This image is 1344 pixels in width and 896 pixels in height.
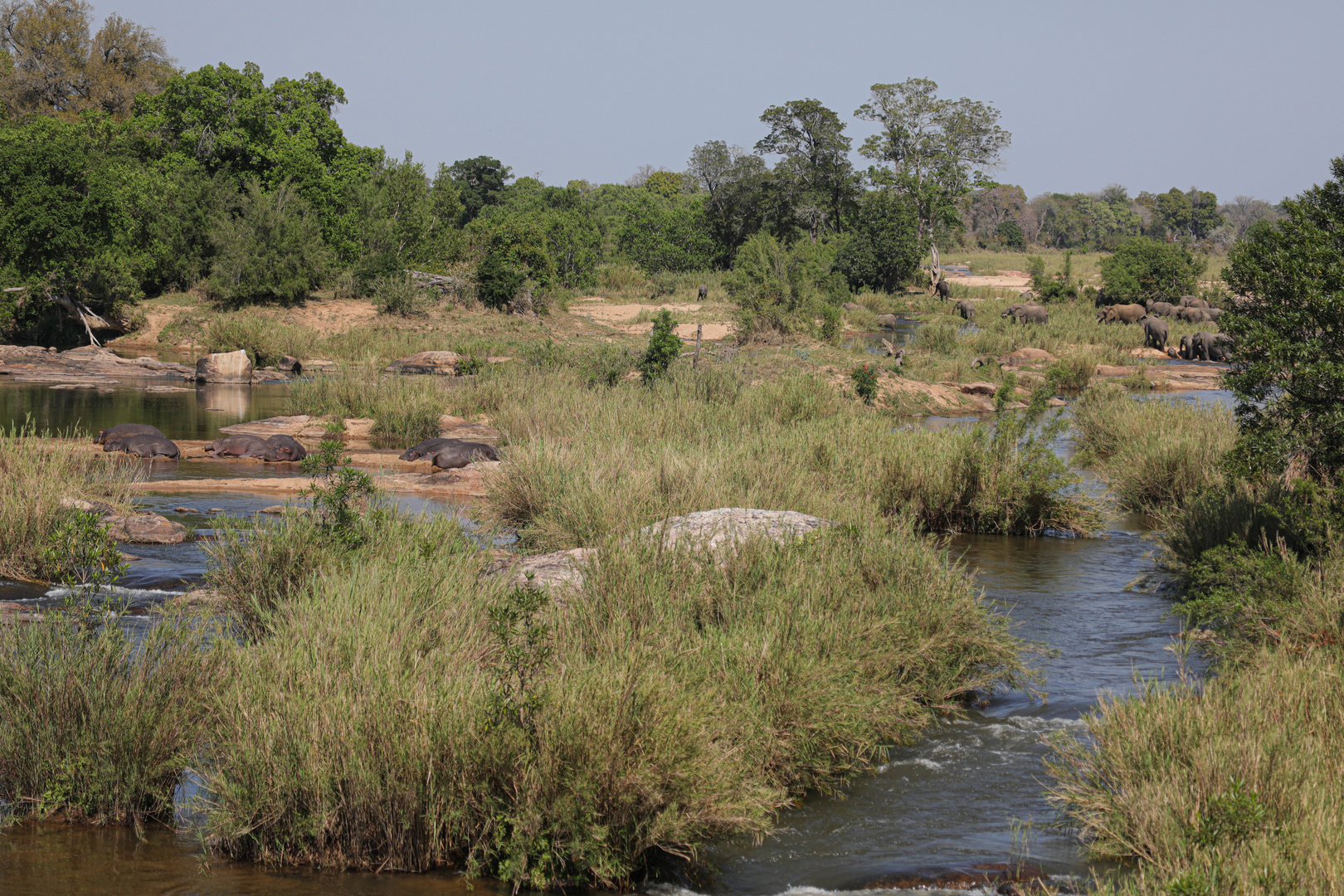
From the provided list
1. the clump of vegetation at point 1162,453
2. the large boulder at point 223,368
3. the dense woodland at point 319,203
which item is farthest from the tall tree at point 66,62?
the clump of vegetation at point 1162,453

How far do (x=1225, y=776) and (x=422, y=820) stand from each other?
3244 mm

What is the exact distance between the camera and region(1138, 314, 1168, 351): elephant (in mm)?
31281

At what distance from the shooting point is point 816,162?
5550 cm

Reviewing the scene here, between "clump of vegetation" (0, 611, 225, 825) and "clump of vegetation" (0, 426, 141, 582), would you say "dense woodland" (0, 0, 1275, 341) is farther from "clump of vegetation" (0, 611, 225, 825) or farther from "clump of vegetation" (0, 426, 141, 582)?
"clump of vegetation" (0, 611, 225, 825)

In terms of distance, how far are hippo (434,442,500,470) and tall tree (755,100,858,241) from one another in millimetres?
41821

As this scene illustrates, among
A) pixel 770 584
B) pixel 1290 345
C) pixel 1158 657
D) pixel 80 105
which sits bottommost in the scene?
pixel 1158 657

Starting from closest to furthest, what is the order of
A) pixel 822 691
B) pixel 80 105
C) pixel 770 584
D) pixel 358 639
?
1. pixel 358 639
2. pixel 822 691
3. pixel 770 584
4. pixel 80 105

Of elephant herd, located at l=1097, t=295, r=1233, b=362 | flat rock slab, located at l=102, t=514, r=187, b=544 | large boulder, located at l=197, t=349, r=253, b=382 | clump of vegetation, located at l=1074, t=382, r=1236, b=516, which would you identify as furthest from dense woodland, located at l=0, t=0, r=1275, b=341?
flat rock slab, located at l=102, t=514, r=187, b=544

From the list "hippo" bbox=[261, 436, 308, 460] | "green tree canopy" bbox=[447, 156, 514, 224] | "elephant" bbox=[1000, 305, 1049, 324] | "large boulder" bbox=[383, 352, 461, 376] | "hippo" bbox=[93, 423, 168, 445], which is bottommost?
"hippo" bbox=[261, 436, 308, 460]

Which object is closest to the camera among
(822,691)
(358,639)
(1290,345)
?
(358,639)

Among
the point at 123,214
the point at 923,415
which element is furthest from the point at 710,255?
the point at 923,415

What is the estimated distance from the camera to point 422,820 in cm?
434

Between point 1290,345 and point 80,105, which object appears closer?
point 1290,345

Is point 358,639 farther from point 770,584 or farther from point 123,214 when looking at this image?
point 123,214
